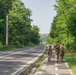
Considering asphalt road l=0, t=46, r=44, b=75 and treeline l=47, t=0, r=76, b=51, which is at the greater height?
treeline l=47, t=0, r=76, b=51

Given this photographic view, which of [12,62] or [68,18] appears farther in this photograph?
[68,18]

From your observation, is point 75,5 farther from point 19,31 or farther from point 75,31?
point 19,31

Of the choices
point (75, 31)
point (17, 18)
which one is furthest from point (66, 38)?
point (17, 18)

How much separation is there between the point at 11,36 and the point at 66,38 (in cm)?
4292

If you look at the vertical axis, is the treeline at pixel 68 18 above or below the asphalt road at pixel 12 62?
above

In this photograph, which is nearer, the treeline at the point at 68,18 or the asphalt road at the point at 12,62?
the asphalt road at the point at 12,62

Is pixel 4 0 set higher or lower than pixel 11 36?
higher

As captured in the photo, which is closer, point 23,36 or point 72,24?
point 72,24

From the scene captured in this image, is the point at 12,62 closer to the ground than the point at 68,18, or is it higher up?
closer to the ground

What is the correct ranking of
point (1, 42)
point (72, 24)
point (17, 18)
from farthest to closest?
point (17, 18) → point (1, 42) → point (72, 24)

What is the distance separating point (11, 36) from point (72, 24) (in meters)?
59.6

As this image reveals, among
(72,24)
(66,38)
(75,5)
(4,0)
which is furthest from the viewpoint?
(4,0)

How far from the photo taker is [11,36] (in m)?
106

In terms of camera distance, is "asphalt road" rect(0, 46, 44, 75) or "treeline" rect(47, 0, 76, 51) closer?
"asphalt road" rect(0, 46, 44, 75)
